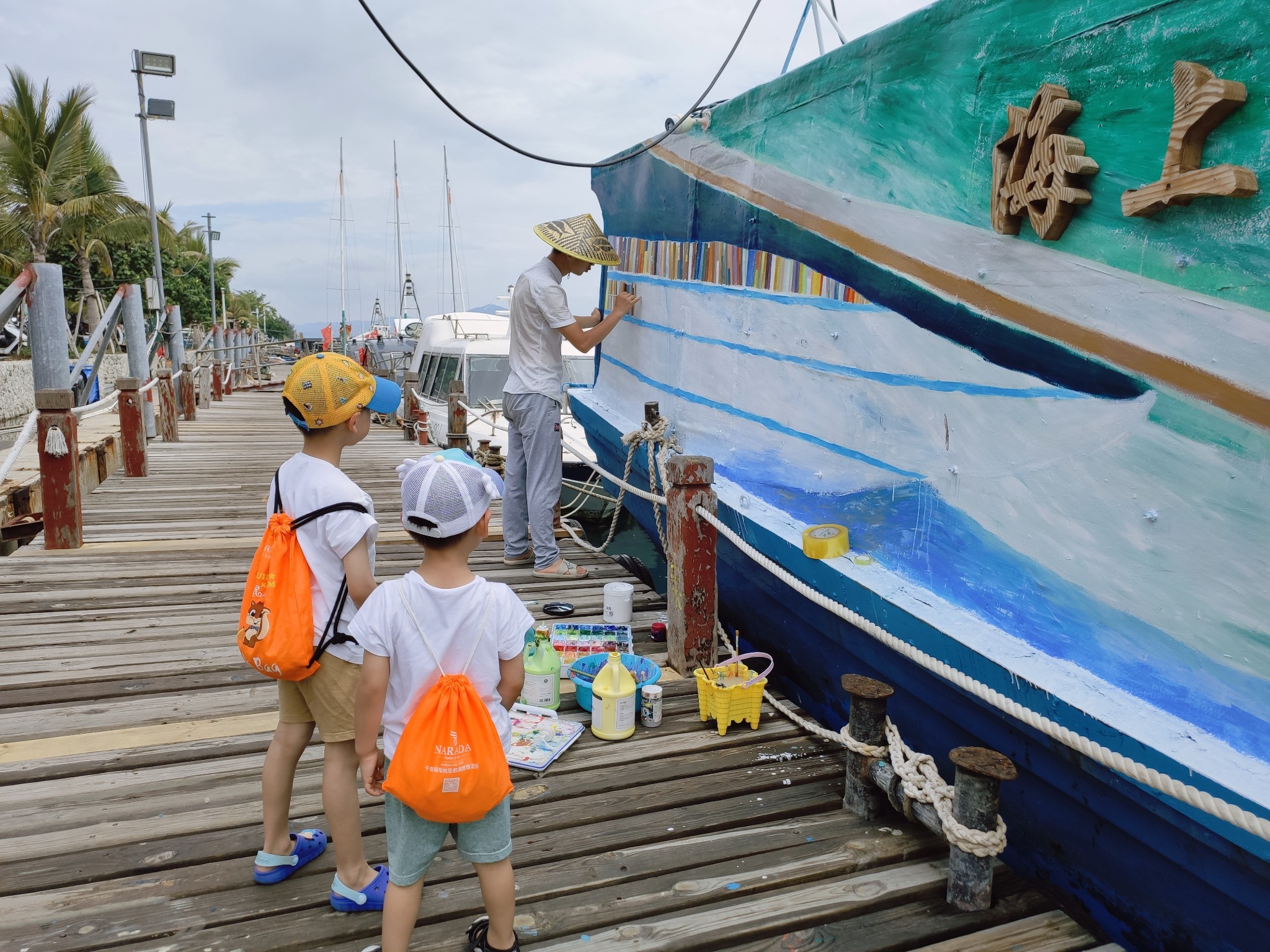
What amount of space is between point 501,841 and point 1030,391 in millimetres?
2001

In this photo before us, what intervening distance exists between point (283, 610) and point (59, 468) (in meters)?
4.74

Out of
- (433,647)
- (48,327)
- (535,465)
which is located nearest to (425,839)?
(433,647)

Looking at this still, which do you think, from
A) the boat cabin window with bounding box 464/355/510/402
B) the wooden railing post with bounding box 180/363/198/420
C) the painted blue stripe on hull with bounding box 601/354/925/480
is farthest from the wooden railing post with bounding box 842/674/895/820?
the wooden railing post with bounding box 180/363/198/420

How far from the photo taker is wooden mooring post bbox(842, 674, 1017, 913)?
92.5 inches

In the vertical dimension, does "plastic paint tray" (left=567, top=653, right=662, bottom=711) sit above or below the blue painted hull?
below

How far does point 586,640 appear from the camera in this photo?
4258 mm

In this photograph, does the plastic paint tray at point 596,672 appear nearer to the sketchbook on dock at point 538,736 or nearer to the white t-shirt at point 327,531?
the sketchbook on dock at point 538,736

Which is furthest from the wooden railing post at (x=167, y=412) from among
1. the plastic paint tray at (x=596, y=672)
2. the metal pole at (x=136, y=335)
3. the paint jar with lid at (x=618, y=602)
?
the plastic paint tray at (x=596, y=672)

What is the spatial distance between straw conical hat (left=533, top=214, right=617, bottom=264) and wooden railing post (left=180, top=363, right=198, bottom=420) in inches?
519

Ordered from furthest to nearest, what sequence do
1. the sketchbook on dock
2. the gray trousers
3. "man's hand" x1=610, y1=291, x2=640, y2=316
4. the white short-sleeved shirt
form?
"man's hand" x1=610, y1=291, x2=640, y2=316 < the gray trousers < the white short-sleeved shirt < the sketchbook on dock

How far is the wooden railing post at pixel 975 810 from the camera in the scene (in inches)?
91.5

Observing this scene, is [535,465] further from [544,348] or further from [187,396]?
[187,396]

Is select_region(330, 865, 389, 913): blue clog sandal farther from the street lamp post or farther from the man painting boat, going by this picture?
the street lamp post

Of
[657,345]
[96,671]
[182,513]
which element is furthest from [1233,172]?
[182,513]
